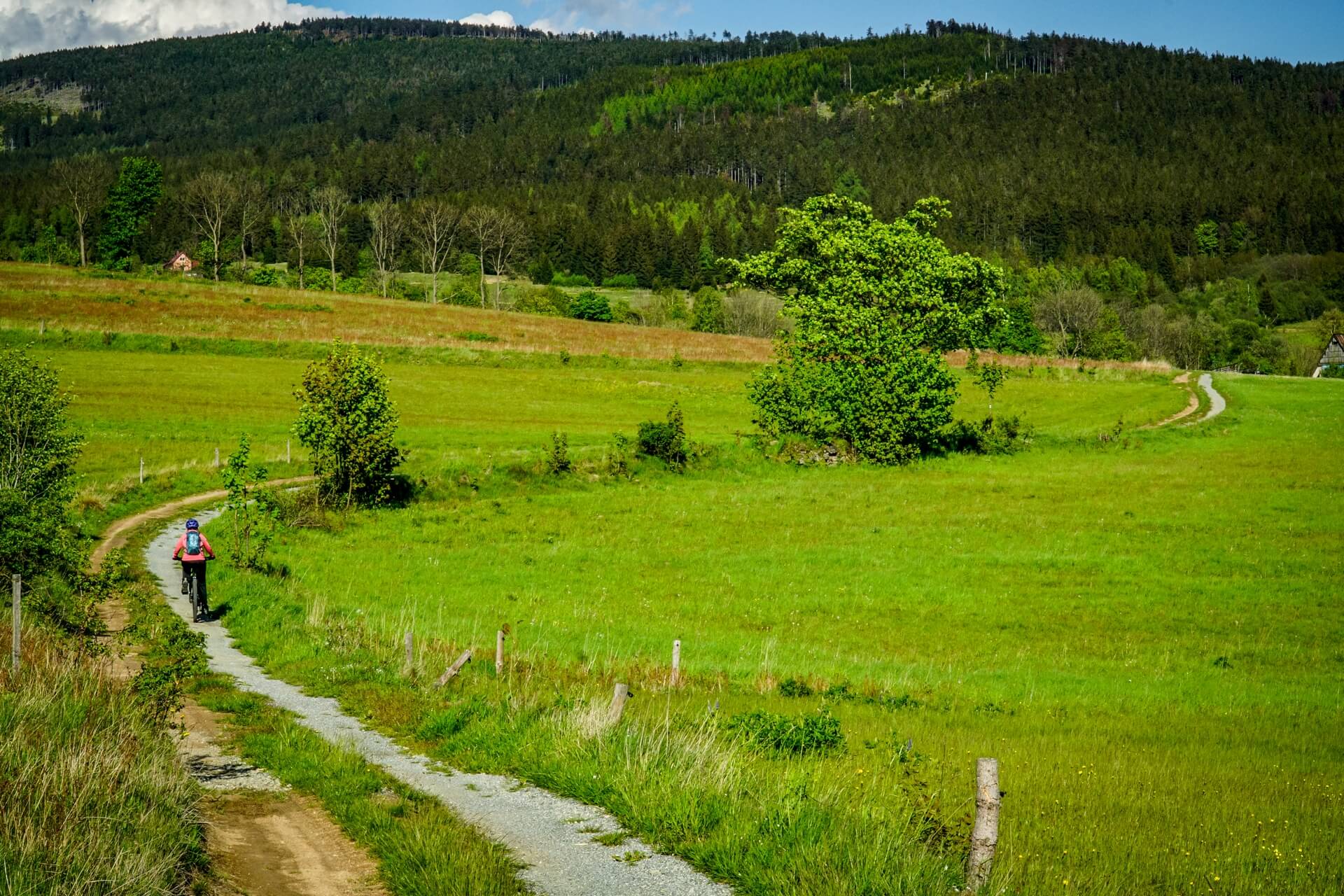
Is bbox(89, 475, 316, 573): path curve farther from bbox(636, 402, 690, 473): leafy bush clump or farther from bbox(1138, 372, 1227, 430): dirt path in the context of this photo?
bbox(1138, 372, 1227, 430): dirt path

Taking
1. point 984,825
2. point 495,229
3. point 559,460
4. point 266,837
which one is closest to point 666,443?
point 559,460

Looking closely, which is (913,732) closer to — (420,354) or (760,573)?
(760,573)

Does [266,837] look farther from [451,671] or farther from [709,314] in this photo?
[709,314]

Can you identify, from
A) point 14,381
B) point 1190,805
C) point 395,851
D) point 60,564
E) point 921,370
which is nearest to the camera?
point 395,851

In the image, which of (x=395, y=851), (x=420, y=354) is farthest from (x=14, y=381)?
(x=420, y=354)

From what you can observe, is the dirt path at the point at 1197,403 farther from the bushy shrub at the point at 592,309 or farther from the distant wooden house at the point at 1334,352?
the bushy shrub at the point at 592,309

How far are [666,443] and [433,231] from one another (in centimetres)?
10728

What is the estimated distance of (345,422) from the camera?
41969 millimetres

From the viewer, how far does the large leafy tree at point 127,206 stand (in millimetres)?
138750

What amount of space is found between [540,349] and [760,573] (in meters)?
69.2

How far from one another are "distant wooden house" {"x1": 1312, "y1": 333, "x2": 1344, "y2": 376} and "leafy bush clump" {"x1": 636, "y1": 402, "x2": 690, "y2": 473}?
140 m

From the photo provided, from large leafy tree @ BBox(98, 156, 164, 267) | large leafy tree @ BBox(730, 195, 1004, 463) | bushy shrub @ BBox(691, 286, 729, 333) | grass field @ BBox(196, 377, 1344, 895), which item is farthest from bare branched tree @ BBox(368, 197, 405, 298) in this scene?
grass field @ BBox(196, 377, 1344, 895)

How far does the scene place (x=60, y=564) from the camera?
782 inches

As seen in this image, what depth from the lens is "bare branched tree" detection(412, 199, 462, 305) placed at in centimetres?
16038
